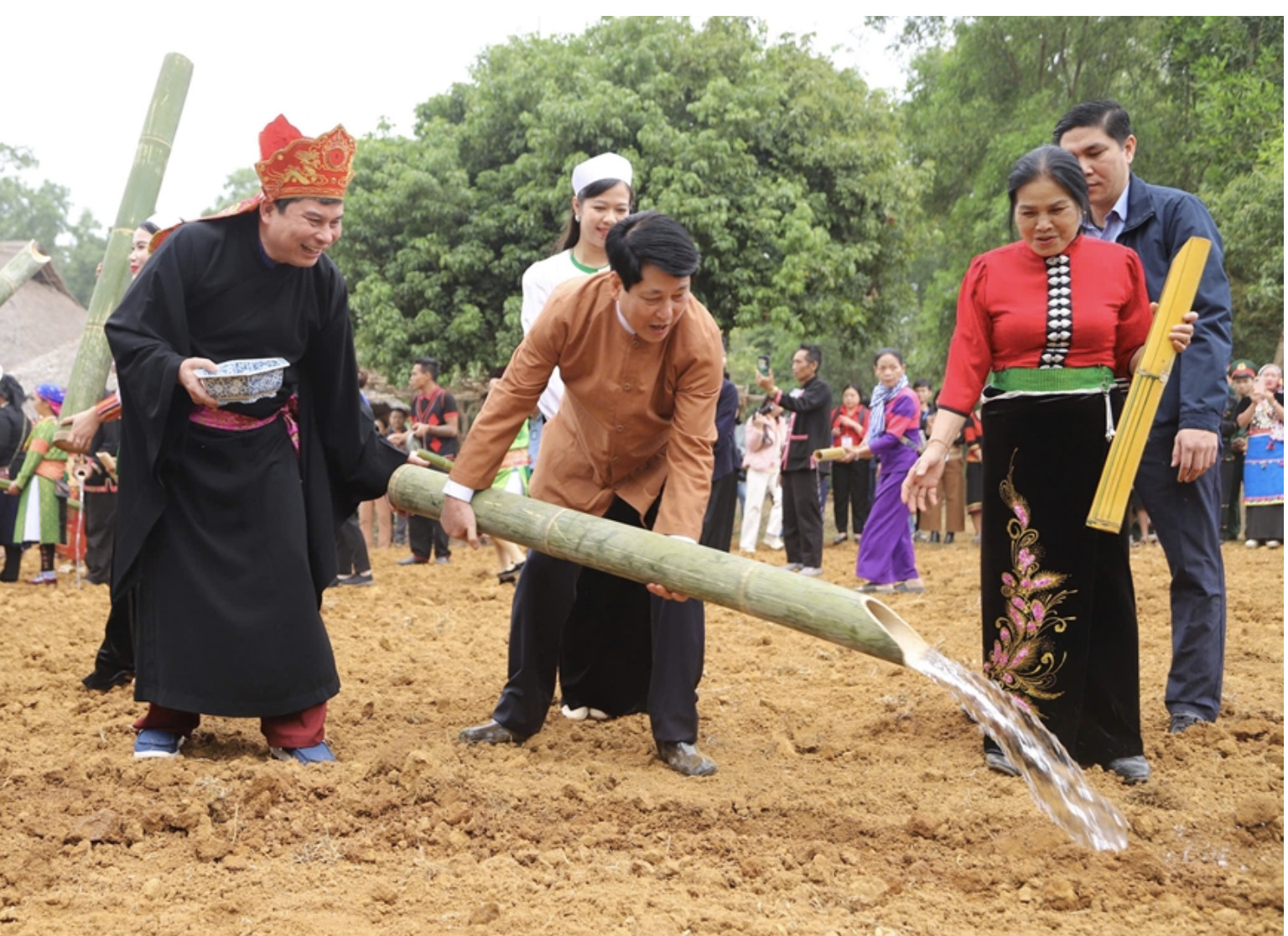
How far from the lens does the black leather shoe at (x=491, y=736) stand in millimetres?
4273

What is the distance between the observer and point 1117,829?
3225mm

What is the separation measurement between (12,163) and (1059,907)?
2049 inches

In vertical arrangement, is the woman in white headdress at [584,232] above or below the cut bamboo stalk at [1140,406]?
above

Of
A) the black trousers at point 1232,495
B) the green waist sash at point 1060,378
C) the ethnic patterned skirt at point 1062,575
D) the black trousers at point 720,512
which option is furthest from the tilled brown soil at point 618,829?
the black trousers at point 1232,495

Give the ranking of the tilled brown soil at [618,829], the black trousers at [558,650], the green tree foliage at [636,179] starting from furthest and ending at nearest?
the green tree foliage at [636,179] → the black trousers at [558,650] → the tilled brown soil at [618,829]

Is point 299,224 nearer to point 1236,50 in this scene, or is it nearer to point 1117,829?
point 1117,829

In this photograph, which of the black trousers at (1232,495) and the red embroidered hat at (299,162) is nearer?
the red embroidered hat at (299,162)

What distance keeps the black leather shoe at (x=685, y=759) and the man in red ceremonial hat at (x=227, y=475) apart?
110 cm

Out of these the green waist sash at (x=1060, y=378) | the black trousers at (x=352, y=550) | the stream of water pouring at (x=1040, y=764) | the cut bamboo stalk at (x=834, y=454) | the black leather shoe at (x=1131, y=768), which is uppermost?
the green waist sash at (x=1060, y=378)

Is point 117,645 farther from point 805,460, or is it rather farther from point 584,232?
point 805,460

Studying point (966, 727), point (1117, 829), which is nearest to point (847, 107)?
point (966, 727)

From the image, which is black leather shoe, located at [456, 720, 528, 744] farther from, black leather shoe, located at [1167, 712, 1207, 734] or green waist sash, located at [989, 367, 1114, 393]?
black leather shoe, located at [1167, 712, 1207, 734]

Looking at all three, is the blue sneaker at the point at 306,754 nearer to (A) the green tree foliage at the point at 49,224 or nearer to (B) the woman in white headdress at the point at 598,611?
(B) the woman in white headdress at the point at 598,611

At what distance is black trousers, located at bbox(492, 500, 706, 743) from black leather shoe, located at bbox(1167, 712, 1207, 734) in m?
1.63
